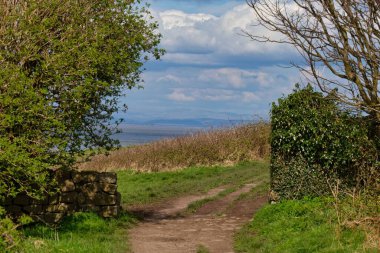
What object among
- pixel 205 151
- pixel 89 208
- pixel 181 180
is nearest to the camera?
pixel 89 208

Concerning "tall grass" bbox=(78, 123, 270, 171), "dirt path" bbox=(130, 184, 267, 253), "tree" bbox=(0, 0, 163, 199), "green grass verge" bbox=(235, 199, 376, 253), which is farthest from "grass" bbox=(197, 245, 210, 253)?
"tall grass" bbox=(78, 123, 270, 171)

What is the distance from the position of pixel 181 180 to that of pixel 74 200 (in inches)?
525

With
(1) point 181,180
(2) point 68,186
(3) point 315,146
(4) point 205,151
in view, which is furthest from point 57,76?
(4) point 205,151

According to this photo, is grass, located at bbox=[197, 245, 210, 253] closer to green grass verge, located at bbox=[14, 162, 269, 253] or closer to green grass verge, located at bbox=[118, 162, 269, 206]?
green grass verge, located at bbox=[14, 162, 269, 253]

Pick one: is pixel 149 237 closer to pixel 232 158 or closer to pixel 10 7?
pixel 10 7

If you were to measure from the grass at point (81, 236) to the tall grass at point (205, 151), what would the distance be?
A: 17482mm

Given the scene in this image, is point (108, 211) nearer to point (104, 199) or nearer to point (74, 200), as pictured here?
point (104, 199)

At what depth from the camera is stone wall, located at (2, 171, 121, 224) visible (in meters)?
17.1

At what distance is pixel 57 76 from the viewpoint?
15.8 meters

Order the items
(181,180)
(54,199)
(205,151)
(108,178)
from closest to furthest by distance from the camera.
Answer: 1. (54,199)
2. (108,178)
3. (181,180)
4. (205,151)

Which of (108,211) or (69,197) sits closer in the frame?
(69,197)

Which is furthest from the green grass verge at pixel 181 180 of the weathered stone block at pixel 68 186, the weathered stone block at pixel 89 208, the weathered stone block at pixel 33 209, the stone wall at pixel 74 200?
the weathered stone block at pixel 33 209

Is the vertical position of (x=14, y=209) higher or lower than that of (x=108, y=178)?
lower

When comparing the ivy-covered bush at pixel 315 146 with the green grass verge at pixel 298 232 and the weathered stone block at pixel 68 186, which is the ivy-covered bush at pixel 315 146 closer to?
the green grass verge at pixel 298 232
